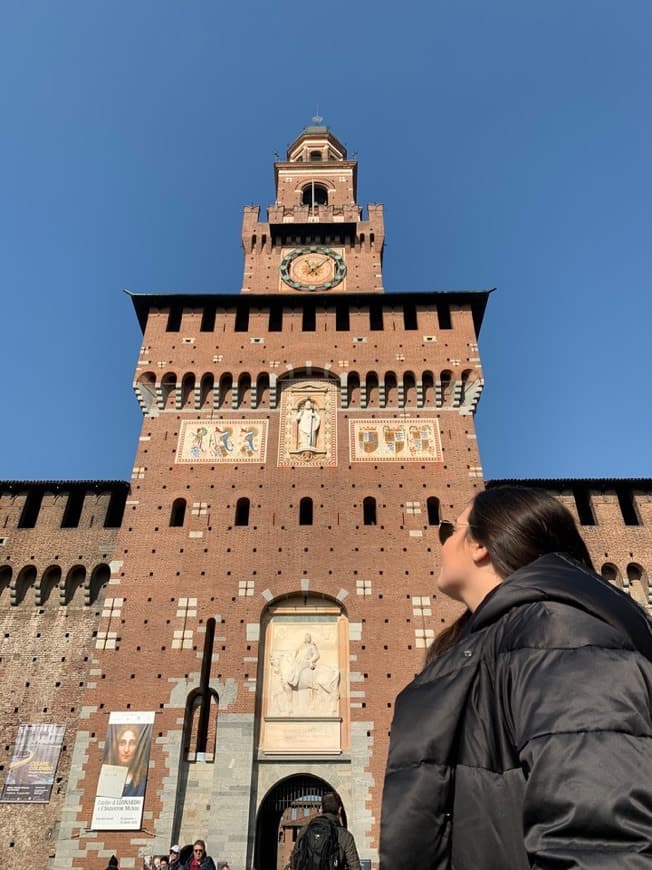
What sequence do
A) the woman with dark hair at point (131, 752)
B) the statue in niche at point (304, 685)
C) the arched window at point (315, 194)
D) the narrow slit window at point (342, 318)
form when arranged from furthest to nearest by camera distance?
the arched window at point (315, 194) < the narrow slit window at point (342, 318) < the statue in niche at point (304, 685) < the woman with dark hair at point (131, 752)

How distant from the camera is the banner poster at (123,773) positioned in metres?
12.8

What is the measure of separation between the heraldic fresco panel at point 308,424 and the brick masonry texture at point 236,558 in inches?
9.9

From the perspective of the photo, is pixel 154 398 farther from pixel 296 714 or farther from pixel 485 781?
pixel 485 781

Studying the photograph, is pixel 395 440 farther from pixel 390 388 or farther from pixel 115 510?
pixel 115 510

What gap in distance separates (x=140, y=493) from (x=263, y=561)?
387cm

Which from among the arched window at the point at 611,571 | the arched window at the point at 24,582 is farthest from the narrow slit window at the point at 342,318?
the arched window at the point at 24,582

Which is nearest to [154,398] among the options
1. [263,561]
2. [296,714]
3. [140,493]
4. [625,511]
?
[140,493]

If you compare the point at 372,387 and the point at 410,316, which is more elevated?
the point at 410,316

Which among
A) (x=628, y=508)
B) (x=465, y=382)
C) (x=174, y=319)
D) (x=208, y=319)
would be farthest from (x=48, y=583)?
(x=628, y=508)

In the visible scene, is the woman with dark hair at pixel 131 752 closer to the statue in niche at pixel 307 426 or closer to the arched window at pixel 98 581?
the arched window at pixel 98 581

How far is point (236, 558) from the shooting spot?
15742 mm

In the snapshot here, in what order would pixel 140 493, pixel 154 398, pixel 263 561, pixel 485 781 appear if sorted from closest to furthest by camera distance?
1. pixel 485 781
2. pixel 263 561
3. pixel 140 493
4. pixel 154 398

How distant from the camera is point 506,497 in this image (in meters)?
1.75

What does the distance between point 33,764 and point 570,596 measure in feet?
53.4
